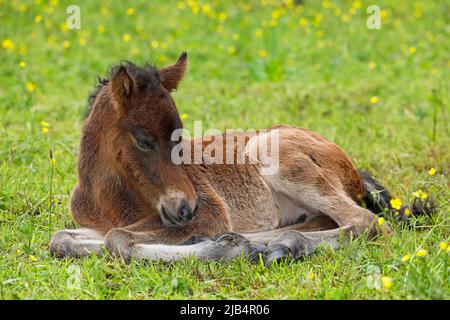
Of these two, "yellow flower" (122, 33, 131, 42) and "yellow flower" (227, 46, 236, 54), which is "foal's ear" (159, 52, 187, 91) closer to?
"yellow flower" (122, 33, 131, 42)

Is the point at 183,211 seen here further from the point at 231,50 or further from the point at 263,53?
the point at 231,50

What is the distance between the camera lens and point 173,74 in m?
5.80

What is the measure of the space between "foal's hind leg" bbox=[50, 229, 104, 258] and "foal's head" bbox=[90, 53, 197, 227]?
1.64 feet

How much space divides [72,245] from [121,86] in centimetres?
123

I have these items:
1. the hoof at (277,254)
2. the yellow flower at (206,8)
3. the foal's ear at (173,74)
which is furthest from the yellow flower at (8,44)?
the hoof at (277,254)

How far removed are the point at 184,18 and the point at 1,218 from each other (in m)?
8.26

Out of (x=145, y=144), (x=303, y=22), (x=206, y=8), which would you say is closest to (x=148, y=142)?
(x=145, y=144)

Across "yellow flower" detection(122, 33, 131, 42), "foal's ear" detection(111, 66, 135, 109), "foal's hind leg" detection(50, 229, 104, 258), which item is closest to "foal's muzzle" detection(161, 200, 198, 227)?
"foal's hind leg" detection(50, 229, 104, 258)

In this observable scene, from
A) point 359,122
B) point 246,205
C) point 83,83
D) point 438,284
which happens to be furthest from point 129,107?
point 83,83

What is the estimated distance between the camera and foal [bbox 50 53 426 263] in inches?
208

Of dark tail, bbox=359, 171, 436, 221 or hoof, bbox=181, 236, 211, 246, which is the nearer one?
hoof, bbox=181, 236, 211, 246

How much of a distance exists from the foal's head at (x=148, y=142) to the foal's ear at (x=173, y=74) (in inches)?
7.9

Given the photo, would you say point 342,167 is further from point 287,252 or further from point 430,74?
point 430,74

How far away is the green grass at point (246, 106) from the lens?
492cm
